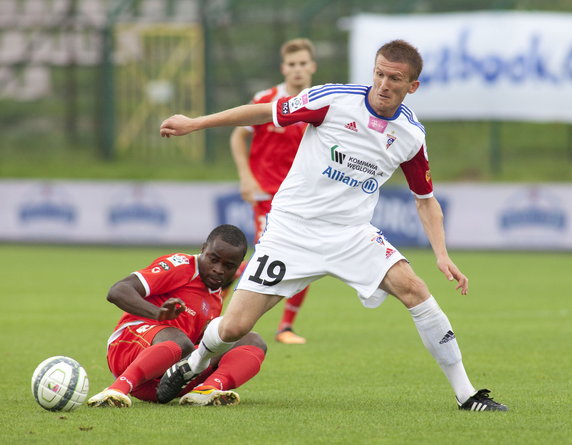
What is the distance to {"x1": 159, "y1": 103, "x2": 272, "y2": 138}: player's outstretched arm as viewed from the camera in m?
5.88

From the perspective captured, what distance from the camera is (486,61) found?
963 inches

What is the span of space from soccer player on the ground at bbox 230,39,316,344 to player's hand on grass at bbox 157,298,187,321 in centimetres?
353

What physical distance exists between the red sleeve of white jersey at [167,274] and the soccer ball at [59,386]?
24.6 inches

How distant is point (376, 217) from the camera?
67.3ft

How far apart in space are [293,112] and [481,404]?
76.2 inches

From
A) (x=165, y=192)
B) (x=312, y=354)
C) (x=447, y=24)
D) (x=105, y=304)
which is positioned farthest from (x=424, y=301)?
(x=447, y=24)

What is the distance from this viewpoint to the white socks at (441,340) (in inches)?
242

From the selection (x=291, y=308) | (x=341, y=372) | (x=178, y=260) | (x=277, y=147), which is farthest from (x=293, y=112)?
(x=291, y=308)

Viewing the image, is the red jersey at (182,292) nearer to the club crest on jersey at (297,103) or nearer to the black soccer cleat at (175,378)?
the black soccer cleat at (175,378)

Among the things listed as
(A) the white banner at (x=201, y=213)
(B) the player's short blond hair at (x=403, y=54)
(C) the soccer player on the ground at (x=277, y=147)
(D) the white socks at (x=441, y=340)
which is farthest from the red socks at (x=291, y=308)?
(A) the white banner at (x=201, y=213)

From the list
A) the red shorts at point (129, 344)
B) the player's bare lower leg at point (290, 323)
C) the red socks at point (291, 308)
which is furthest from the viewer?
the red socks at point (291, 308)

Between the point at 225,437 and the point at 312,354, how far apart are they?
11.9 feet

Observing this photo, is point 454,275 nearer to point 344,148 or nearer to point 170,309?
point 344,148

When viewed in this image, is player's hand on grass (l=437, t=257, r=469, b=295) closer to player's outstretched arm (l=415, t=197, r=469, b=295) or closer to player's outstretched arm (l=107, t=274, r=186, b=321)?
player's outstretched arm (l=415, t=197, r=469, b=295)
